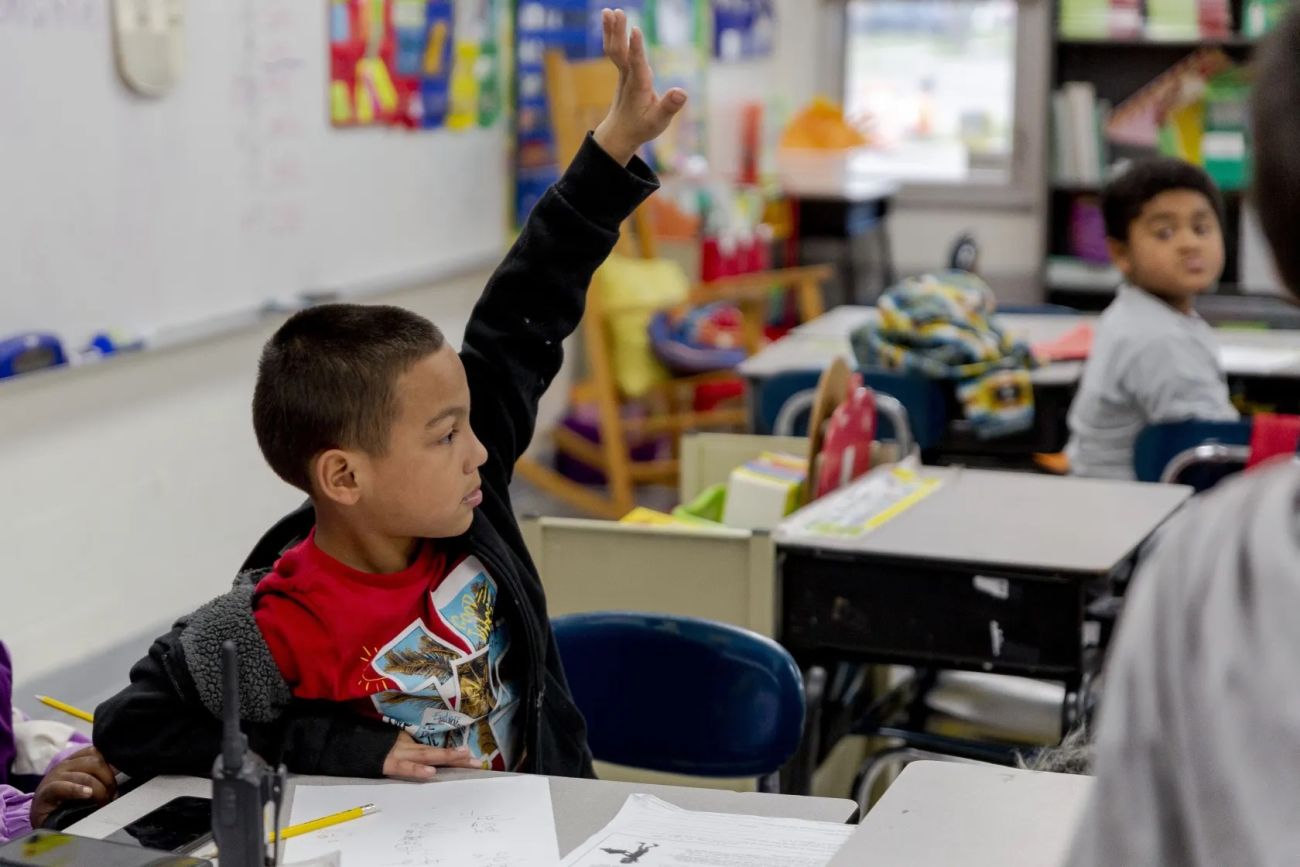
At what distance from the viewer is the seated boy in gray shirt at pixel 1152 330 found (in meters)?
3.30

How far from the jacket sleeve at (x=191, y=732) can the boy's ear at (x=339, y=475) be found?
0.18 meters

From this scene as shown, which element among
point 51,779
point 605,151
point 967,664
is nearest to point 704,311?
point 967,664

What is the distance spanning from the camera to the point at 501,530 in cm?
166

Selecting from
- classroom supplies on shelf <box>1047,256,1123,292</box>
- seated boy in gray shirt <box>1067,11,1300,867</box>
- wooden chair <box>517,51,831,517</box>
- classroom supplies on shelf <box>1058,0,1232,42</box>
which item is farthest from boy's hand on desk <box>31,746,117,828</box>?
classroom supplies on shelf <box>1058,0,1232,42</box>

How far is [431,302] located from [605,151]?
3050mm

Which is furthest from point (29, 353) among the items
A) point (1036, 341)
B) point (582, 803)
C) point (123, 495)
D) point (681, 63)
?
point (681, 63)

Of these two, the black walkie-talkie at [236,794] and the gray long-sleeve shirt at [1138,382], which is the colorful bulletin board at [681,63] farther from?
the black walkie-talkie at [236,794]

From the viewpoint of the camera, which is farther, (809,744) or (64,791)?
(809,744)

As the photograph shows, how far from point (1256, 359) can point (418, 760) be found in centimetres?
297

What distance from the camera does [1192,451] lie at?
310 centimetres

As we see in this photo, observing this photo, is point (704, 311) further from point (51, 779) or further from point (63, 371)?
point (51, 779)

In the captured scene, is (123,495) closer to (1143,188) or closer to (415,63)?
(415,63)

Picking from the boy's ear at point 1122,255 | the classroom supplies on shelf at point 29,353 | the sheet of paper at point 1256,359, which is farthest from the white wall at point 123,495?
the sheet of paper at point 1256,359

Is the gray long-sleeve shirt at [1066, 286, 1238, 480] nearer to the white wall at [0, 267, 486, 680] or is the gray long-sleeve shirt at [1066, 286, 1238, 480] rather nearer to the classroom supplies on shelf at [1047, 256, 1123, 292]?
the white wall at [0, 267, 486, 680]
